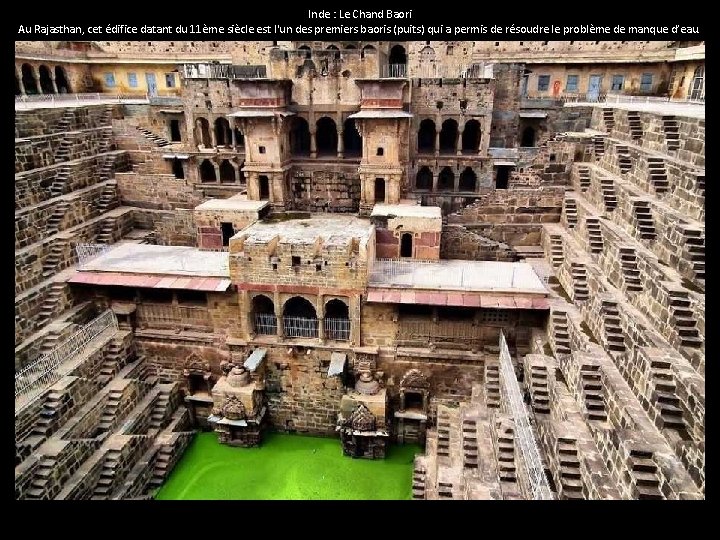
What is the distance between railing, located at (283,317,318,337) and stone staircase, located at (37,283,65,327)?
8694mm

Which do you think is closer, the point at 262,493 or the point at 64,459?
the point at 64,459

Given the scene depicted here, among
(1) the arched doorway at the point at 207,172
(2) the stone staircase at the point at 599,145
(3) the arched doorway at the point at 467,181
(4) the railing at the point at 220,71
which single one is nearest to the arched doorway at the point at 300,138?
(4) the railing at the point at 220,71

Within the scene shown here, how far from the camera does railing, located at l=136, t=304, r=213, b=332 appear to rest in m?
19.2

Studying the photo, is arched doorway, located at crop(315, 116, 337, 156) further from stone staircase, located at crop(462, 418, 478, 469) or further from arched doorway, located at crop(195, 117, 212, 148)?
stone staircase, located at crop(462, 418, 478, 469)

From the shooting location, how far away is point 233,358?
1908 cm

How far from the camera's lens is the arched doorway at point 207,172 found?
2673cm

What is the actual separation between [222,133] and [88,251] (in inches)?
365

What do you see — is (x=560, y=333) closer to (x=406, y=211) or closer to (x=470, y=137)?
(x=406, y=211)

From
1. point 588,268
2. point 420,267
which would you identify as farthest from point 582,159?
point 420,267

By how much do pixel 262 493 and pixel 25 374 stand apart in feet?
28.7

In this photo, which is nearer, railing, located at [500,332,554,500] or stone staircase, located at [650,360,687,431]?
stone staircase, located at [650,360,687,431]

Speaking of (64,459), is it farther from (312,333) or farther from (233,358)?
(312,333)

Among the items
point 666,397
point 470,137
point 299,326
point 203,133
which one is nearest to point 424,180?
point 470,137

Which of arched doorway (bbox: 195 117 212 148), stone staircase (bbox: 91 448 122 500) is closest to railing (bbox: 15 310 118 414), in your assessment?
stone staircase (bbox: 91 448 122 500)
